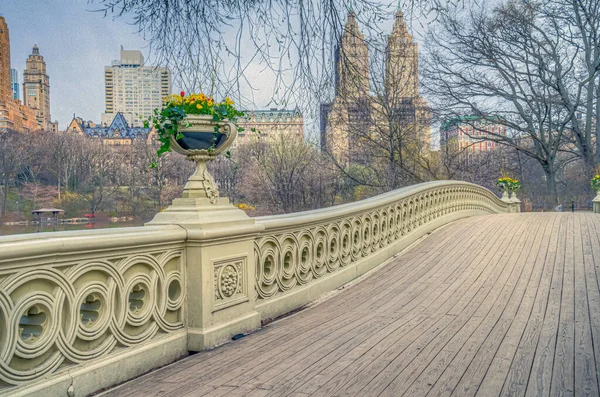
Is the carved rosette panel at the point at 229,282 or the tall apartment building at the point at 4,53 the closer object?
the carved rosette panel at the point at 229,282

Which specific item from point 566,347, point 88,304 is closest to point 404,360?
point 566,347

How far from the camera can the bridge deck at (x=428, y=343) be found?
3.45 metres

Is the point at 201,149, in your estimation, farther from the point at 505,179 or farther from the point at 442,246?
the point at 505,179

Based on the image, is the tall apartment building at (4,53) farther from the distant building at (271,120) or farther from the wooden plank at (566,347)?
the wooden plank at (566,347)

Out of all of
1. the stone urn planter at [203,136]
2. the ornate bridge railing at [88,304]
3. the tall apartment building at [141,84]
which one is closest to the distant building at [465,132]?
the tall apartment building at [141,84]

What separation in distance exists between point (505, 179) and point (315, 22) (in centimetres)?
2381

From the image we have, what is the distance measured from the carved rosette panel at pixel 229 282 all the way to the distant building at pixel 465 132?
25.9m

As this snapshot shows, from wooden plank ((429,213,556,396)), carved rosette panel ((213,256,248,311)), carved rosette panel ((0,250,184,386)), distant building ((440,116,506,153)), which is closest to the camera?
carved rosette panel ((0,250,184,386))

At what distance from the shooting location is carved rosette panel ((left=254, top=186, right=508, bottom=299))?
5.39m

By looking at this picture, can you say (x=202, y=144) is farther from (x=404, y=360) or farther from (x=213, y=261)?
(x=404, y=360)

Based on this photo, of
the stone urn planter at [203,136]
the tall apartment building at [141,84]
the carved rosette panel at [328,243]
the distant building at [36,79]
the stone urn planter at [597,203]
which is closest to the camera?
the stone urn planter at [203,136]

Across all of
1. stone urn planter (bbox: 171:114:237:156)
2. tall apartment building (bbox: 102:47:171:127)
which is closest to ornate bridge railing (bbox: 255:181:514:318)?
stone urn planter (bbox: 171:114:237:156)

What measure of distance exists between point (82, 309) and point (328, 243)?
370 centimetres

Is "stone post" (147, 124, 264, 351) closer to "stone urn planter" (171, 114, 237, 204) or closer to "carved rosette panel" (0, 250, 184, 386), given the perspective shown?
"stone urn planter" (171, 114, 237, 204)
